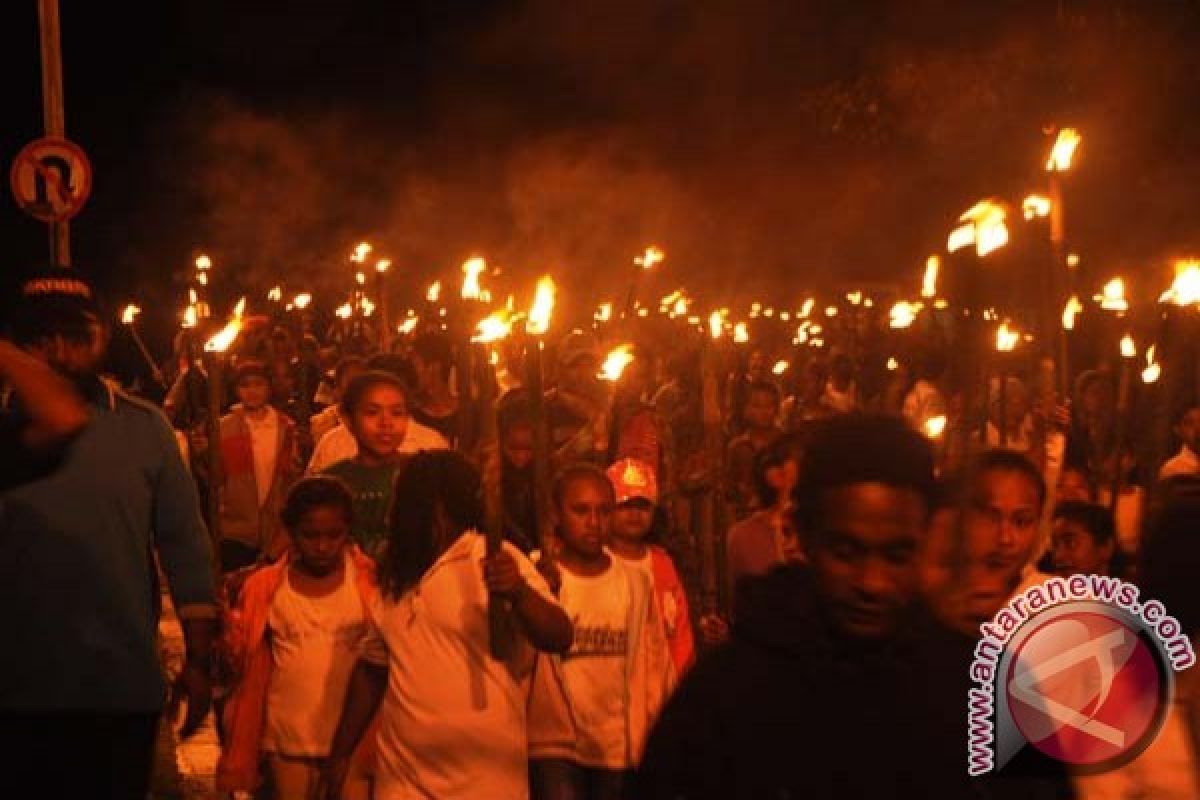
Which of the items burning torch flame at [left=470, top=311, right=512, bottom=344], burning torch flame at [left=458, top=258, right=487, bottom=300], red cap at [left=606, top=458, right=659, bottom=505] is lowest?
red cap at [left=606, top=458, right=659, bottom=505]

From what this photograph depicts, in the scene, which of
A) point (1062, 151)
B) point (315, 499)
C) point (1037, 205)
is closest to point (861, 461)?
point (315, 499)

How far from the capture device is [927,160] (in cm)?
2080

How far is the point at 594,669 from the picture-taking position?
19.9 feet

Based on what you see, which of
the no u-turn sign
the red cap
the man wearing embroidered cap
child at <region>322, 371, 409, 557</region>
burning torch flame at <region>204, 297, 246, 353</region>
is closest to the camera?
the man wearing embroidered cap

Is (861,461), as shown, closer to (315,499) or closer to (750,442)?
(315,499)

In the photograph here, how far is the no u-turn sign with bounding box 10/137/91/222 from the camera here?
12891 millimetres

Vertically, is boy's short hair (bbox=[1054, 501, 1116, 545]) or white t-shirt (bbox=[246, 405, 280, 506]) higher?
white t-shirt (bbox=[246, 405, 280, 506])

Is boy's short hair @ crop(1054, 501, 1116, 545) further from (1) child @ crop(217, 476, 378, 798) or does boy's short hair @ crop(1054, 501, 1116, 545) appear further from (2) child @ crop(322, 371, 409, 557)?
(2) child @ crop(322, 371, 409, 557)

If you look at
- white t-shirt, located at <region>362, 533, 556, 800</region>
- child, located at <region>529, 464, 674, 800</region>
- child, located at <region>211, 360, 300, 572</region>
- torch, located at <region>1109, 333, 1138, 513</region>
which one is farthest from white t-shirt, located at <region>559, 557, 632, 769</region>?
child, located at <region>211, 360, 300, 572</region>

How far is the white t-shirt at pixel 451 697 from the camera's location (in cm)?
528

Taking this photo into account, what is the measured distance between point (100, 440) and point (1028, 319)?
18.5m

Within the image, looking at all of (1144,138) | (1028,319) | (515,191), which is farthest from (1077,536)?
(515,191)

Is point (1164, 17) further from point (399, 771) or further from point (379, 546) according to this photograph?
point (399, 771)

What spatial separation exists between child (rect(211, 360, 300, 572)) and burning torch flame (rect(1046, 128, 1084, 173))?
426cm
